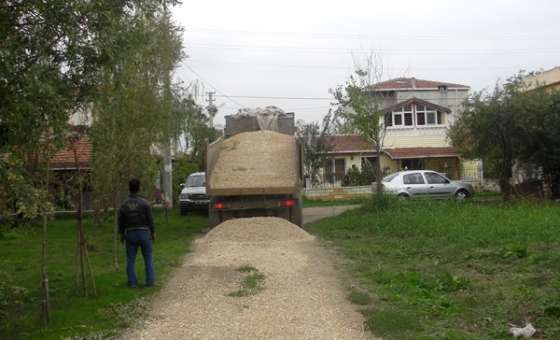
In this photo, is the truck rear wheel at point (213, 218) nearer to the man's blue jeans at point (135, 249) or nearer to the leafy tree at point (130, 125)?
the leafy tree at point (130, 125)

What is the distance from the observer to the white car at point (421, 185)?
27294mm

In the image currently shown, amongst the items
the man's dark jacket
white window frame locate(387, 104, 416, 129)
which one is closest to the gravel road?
the man's dark jacket

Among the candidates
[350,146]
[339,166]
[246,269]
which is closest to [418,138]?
[350,146]

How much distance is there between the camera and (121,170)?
12.7 metres

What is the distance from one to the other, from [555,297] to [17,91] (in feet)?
20.4

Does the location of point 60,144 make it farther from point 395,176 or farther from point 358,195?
point 358,195

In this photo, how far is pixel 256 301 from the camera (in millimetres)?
8828

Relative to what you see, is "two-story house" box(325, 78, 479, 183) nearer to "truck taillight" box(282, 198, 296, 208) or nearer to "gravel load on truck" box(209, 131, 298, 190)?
"gravel load on truck" box(209, 131, 298, 190)

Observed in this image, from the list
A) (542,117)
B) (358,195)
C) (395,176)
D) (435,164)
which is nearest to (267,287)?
(542,117)

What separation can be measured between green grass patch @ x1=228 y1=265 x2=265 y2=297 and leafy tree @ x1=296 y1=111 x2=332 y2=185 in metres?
25.3

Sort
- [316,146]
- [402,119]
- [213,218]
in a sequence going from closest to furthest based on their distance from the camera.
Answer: [213,218] < [316,146] < [402,119]

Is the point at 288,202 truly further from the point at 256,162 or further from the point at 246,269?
the point at 246,269

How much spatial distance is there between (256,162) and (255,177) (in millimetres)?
704

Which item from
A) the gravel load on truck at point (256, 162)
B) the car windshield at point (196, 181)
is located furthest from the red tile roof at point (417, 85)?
the gravel load on truck at point (256, 162)
